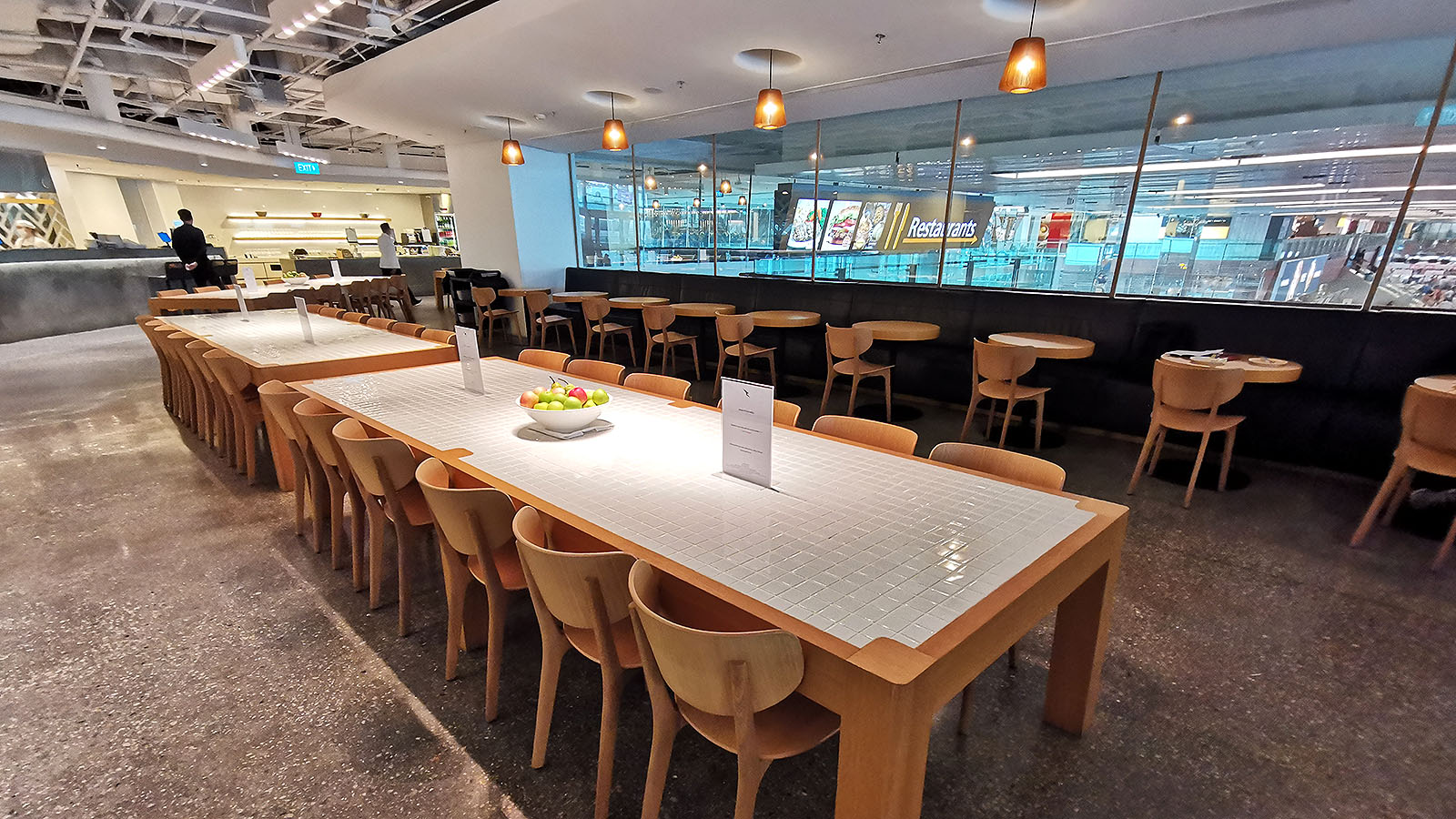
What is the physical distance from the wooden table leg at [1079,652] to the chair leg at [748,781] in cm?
106

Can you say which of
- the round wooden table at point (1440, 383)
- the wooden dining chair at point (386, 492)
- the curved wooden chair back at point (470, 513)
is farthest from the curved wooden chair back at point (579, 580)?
the round wooden table at point (1440, 383)

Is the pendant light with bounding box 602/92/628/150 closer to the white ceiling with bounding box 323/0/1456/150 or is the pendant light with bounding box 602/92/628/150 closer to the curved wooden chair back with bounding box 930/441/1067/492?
the white ceiling with bounding box 323/0/1456/150

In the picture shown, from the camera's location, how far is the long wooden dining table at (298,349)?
11.5ft

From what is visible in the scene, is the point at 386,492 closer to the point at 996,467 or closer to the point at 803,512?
the point at 803,512

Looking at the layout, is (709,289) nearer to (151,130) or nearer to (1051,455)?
(1051,455)

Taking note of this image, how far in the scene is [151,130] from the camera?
9.95m

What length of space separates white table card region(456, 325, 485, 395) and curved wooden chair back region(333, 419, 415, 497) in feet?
2.44

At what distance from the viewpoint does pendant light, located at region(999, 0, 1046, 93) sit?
Answer: 3080 mm

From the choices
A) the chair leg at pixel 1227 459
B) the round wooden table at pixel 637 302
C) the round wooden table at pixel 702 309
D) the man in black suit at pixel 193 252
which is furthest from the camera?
the man in black suit at pixel 193 252

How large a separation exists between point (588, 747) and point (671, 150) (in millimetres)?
8299

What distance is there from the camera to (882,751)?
1.02 metres

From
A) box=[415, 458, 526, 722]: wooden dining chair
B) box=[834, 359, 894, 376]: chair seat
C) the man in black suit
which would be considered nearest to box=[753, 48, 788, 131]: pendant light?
box=[834, 359, 894, 376]: chair seat

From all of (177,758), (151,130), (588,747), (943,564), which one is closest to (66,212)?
(151,130)

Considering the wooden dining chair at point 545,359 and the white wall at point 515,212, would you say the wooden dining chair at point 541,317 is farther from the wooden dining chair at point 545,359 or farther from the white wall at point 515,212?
the wooden dining chair at point 545,359
